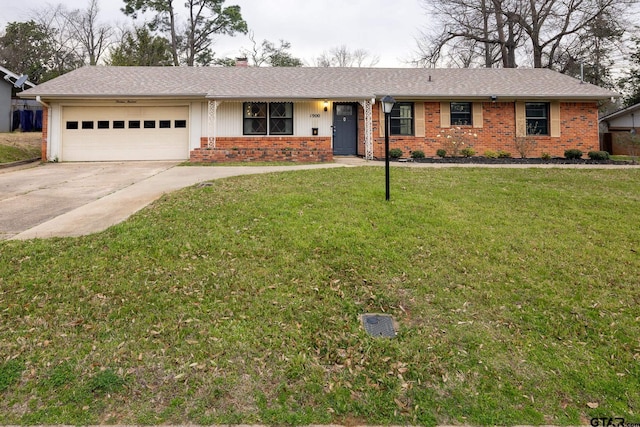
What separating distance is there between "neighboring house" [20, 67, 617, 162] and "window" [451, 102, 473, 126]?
0.04 metres

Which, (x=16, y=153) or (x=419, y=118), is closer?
(x=16, y=153)

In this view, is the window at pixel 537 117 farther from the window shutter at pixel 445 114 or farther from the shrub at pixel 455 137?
the window shutter at pixel 445 114

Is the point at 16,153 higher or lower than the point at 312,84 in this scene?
lower

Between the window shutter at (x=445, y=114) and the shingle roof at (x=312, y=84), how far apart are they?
430 millimetres

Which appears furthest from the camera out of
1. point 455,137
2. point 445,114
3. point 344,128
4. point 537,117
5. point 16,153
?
point 344,128

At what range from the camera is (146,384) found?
2551mm

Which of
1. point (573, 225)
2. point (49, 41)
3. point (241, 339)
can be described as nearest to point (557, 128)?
point (573, 225)

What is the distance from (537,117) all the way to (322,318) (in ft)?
50.6

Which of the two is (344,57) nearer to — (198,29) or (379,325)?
(198,29)

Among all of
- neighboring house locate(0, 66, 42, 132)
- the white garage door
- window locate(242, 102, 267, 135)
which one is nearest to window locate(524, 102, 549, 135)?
window locate(242, 102, 267, 135)

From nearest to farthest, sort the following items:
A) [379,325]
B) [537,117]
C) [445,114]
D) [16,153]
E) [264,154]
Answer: [379,325]
[264,154]
[16,153]
[445,114]
[537,117]

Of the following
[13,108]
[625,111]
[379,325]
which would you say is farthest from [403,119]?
[13,108]

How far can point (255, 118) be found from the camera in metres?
15.0

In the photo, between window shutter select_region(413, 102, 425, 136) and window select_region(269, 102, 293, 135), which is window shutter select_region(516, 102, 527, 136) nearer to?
window shutter select_region(413, 102, 425, 136)
